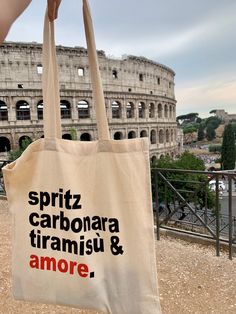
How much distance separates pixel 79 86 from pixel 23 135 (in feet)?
26.2

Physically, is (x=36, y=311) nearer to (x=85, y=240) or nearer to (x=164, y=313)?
(x=164, y=313)

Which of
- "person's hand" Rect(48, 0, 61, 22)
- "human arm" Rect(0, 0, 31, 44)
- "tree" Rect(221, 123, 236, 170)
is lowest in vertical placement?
"tree" Rect(221, 123, 236, 170)

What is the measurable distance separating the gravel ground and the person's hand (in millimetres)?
2670

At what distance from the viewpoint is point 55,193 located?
1.04 meters

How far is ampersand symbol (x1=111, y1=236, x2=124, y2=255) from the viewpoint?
1.02 metres

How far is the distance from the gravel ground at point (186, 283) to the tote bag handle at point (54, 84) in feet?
7.75

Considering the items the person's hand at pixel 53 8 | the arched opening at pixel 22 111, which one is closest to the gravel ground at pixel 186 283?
the person's hand at pixel 53 8

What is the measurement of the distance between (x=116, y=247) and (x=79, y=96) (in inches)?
1168

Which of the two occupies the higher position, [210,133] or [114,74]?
[114,74]

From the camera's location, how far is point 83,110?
100ft

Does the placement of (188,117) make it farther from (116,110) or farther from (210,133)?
(116,110)

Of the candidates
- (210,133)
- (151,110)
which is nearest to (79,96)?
(151,110)

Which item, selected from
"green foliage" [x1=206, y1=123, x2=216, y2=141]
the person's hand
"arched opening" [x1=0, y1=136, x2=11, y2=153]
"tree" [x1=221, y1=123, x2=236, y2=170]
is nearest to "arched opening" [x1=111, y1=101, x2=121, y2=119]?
"arched opening" [x1=0, y1=136, x2=11, y2=153]

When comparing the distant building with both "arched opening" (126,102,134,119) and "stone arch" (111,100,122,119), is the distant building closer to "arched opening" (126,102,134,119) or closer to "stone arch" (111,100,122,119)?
"arched opening" (126,102,134,119)
